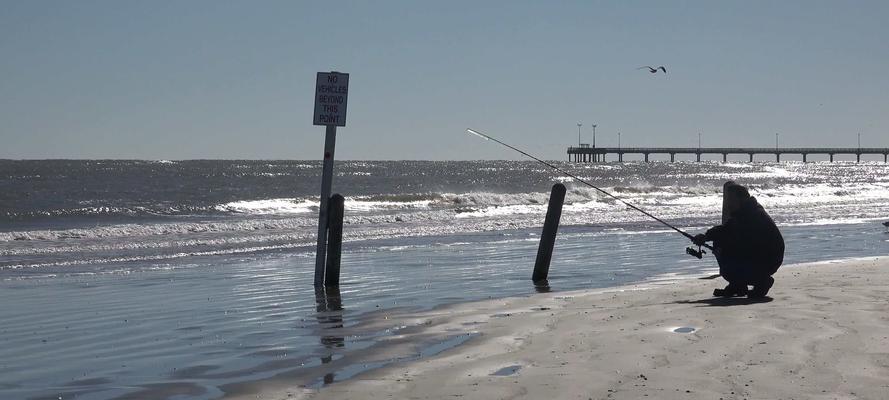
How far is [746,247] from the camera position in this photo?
9.70 m

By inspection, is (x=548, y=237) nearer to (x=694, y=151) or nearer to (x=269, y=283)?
(x=269, y=283)

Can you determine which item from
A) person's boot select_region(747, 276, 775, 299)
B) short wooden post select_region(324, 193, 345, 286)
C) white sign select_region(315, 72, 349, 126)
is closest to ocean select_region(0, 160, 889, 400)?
short wooden post select_region(324, 193, 345, 286)

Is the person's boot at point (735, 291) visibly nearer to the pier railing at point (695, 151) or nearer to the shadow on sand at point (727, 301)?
the shadow on sand at point (727, 301)

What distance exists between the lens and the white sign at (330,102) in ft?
38.3

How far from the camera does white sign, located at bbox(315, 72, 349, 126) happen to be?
11.7m

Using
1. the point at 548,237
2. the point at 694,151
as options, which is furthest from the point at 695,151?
the point at 548,237

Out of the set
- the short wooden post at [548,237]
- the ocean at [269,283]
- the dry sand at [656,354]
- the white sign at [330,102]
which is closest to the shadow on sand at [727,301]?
the dry sand at [656,354]

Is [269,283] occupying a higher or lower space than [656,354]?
lower

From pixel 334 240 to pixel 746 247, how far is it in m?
4.76

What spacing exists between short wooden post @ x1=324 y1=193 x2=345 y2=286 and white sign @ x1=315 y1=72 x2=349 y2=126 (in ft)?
3.33

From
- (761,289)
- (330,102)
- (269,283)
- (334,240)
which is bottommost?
(269,283)

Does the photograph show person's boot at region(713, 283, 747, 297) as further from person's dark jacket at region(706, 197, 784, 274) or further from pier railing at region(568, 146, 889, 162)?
pier railing at region(568, 146, 889, 162)

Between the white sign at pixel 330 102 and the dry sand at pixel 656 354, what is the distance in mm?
3076

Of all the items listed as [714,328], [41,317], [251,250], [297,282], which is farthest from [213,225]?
[714,328]
